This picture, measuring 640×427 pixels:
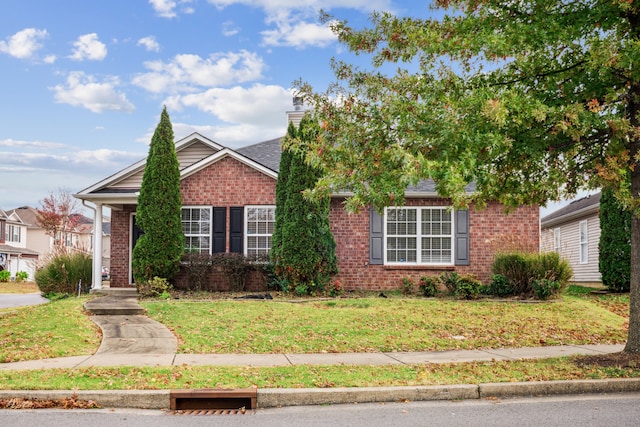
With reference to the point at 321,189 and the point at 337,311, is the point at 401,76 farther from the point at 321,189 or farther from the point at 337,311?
the point at 337,311

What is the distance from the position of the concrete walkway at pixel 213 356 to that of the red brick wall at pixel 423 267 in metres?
8.21

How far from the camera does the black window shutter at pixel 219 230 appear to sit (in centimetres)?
2002

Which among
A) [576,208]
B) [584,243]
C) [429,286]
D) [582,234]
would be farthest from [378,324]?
[576,208]

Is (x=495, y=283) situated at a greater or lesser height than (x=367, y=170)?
lesser

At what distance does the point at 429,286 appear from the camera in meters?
18.1

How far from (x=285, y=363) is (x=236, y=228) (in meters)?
10.6

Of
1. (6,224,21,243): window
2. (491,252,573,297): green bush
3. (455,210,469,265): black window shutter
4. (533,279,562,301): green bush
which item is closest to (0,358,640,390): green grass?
(533,279,562,301): green bush

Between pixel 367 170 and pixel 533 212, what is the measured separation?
38.8 feet

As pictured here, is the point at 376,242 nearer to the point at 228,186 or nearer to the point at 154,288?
the point at 228,186

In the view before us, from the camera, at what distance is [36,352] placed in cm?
1056

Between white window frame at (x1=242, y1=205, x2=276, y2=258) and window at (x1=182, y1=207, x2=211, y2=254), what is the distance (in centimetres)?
114

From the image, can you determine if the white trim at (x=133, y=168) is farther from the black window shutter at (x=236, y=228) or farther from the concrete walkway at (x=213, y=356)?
the concrete walkway at (x=213, y=356)

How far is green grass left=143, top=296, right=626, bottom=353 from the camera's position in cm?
1159

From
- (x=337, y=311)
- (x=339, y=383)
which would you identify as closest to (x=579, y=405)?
(x=339, y=383)
